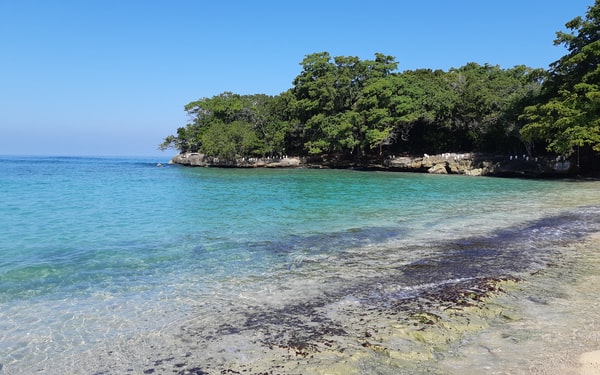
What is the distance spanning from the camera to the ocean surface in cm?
448

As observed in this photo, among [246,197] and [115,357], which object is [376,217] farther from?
[115,357]

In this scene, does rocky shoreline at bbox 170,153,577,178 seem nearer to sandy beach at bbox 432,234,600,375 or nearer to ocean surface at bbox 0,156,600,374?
ocean surface at bbox 0,156,600,374

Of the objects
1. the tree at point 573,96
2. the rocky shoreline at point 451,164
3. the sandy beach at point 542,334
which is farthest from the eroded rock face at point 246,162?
the sandy beach at point 542,334

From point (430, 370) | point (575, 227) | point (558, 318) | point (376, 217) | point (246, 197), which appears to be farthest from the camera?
point (246, 197)

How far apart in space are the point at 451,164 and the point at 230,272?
1372 inches

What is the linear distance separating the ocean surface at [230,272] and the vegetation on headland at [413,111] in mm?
15796

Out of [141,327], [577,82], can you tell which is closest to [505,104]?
[577,82]

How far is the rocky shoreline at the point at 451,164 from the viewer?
108 ft

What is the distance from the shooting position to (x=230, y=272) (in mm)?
7527

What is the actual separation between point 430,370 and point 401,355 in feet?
1.11

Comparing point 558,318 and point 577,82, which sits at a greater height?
point 577,82

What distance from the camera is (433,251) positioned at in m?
8.86

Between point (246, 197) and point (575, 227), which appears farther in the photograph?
point (246, 197)

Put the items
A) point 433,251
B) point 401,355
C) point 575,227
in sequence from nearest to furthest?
point 401,355, point 433,251, point 575,227
